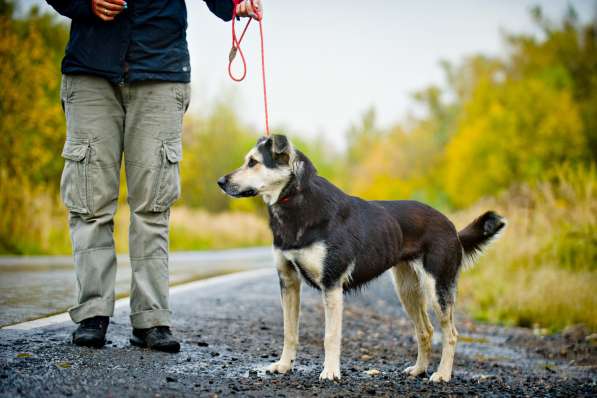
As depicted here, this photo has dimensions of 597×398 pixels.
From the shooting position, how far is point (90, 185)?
4.48 m

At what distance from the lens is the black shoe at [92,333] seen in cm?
424

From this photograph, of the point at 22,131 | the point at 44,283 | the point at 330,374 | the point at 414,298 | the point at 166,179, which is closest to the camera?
the point at 330,374

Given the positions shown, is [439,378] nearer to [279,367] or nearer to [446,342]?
[446,342]

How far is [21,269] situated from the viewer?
29.7 ft

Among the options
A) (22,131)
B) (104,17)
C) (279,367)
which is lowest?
(279,367)

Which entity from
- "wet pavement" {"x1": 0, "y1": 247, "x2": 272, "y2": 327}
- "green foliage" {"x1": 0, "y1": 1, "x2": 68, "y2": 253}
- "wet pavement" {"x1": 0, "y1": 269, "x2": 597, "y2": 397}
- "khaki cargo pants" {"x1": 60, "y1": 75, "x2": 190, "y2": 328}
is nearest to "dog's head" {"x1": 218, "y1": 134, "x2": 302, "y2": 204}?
"khaki cargo pants" {"x1": 60, "y1": 75, "x2": 190, "y2": 328}

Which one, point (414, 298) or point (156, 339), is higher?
point (414, 298)

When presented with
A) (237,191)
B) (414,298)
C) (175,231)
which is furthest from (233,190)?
(175,231)

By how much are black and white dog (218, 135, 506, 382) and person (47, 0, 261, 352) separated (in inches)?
22.7

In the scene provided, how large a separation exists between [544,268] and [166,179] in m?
7.69

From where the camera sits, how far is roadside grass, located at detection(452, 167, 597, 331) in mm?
8695

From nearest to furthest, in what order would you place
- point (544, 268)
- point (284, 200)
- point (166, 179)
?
point (284, 200), point (166, 179), point (544, 268)

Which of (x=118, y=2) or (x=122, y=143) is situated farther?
(x=122, y=143)

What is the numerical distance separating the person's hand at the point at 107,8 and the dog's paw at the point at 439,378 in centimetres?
350
